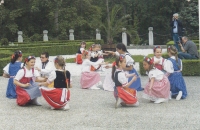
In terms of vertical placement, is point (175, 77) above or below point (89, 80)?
above

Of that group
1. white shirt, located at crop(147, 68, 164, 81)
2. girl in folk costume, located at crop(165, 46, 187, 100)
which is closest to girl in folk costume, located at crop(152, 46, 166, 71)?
girl in folk costume, located at crop(165, 46, 187, 100)

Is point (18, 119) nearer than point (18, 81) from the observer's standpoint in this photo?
Yes

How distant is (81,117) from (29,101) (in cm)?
157

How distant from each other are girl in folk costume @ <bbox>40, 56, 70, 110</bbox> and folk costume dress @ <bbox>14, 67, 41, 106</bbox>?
0.41 meters

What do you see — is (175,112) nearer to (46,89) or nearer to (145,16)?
(46,89)

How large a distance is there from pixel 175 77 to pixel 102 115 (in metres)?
2.39

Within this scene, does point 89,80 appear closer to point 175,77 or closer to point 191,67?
point 175,77

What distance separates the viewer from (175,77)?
880cm

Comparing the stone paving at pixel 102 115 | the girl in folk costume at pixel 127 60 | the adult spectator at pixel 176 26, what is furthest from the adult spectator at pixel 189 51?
the stone paving at pixel 102 115

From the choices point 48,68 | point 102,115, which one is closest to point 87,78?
point 48,68

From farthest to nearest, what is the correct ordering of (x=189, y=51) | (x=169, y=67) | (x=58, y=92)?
(x=189, y=51), (x=169, y=67), (x=58, y=92)

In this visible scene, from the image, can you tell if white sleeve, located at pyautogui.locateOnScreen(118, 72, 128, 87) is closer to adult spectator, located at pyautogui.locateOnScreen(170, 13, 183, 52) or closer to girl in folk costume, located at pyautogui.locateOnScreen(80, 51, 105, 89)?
girl in folk costume, located at pyautogui.locateOnScreen(80, 51, 105, 89)

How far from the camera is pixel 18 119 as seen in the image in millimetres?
6977

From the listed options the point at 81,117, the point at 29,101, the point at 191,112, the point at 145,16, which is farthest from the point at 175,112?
the point at 145,16
